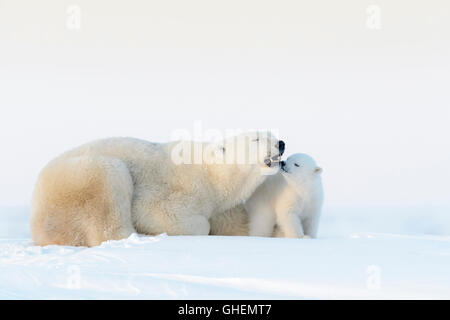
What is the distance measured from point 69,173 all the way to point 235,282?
2743 millimetres

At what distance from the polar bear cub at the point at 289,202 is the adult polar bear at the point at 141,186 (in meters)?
0.32

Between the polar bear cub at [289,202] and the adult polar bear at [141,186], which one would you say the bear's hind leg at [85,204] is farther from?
the polar bear cub at [289,202]

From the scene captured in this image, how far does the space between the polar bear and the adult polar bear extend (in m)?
0.27

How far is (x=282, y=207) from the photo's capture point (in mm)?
5914

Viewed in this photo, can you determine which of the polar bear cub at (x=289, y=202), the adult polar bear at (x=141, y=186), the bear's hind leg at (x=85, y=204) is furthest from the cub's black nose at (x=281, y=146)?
the bear's hind leg at (x=85, y=204)

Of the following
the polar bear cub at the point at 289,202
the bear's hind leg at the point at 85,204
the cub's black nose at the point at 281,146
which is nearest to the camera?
the bear's hind leg at the point at 85,204

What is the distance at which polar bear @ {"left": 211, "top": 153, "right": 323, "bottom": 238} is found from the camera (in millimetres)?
5910

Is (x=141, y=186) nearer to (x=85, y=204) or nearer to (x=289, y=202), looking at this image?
(x=85, y=204)

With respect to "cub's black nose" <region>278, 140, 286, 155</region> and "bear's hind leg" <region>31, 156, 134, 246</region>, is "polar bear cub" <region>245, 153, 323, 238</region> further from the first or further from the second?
"bear's hind leg" <region>31, 156, 134, 246</region>

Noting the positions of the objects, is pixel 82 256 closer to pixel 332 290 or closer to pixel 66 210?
pixel 66 210

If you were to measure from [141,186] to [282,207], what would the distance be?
151 cm

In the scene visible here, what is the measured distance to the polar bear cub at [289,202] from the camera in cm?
591

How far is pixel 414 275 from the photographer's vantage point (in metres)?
3.34

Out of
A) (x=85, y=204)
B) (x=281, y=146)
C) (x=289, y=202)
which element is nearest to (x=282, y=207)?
(x=289, y=202)
